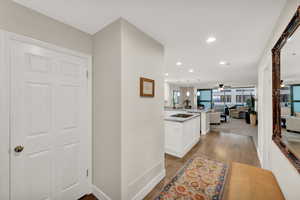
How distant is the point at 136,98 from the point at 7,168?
154 cm

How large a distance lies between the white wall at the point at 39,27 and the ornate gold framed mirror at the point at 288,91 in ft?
7.76

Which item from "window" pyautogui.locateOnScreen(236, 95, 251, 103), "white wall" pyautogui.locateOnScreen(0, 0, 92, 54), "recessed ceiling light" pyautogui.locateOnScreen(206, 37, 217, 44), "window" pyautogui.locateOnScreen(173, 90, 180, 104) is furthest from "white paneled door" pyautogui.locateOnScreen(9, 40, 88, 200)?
"window" pyautogui.locateOnScreen(236, 95, 251, 103)

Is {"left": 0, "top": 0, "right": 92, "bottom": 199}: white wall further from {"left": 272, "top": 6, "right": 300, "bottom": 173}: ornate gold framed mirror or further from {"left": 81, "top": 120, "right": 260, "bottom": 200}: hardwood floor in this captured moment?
{"left": 272, "top": 6, "right": 300, "bottom": 173}: ornate gold framed mirror

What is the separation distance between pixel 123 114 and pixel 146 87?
22.9 inches

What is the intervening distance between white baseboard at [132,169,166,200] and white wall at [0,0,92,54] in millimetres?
2261

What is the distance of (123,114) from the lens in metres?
1.56

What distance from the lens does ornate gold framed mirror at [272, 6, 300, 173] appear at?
105 cm

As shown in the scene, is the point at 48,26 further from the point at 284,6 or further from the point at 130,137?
the point at 284,6

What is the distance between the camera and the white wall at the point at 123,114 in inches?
62.3

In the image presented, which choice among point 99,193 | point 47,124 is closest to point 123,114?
point 47,124

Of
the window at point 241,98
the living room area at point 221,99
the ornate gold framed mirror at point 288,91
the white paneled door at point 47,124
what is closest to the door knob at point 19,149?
the white paneled door at point 47,124

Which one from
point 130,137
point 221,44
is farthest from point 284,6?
point 130,137

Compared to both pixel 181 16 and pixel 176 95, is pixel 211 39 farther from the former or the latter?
pixel 176 95

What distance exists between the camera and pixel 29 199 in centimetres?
143
